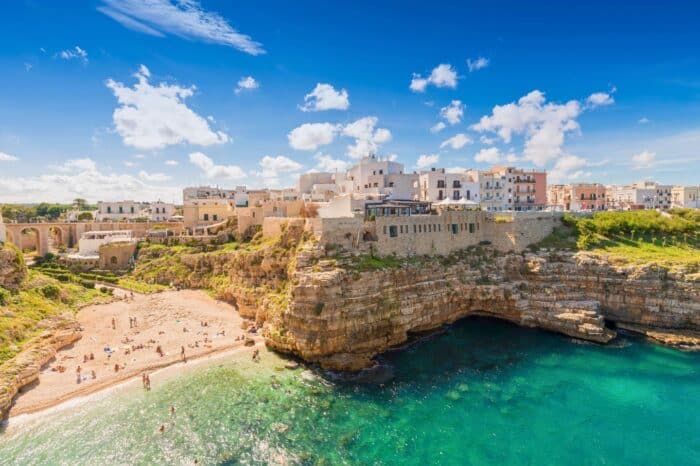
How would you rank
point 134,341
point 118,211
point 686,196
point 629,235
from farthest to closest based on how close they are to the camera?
point 686,196 → point 118,211 → point 629,235 → point 134,341

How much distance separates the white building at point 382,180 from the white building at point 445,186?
1.94 m

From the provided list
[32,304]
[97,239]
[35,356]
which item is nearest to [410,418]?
[35,356]

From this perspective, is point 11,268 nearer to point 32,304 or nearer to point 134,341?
point 32,304

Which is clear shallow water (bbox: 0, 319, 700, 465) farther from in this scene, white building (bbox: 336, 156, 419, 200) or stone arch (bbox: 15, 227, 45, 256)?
stone arch (bbox: 15, 227, 45, 256)

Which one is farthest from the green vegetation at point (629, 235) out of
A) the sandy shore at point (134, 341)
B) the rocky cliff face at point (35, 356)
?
the rocky cliff face at point (35, 356)

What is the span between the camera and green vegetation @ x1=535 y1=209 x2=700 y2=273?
4228cm

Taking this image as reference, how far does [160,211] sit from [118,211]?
8032mm

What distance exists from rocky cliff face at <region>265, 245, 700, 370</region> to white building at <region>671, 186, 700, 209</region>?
183 feet

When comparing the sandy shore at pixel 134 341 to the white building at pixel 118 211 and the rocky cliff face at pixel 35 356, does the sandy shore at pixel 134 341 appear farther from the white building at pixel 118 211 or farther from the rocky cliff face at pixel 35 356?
the white building at pixel 118 211

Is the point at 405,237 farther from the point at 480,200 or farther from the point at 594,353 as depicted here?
the point at 480,200

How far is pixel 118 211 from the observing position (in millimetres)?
74812

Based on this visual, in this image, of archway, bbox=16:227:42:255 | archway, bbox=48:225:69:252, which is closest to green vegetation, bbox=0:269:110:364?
archway, bbox=16:227:42:255

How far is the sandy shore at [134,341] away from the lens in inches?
1069

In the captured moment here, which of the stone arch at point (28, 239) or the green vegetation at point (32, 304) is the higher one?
the stone arch at point (28, 239)
